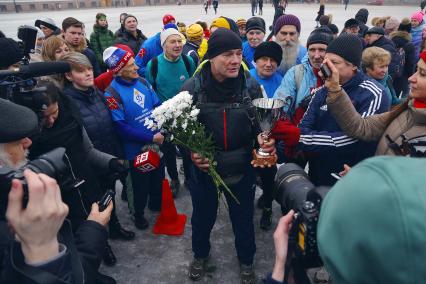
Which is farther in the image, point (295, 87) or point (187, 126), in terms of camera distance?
point (295, 87)

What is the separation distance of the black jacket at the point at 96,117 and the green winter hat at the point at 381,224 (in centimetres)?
285

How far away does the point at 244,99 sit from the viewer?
274 cm

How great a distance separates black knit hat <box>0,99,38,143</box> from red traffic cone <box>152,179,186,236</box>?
233 cm

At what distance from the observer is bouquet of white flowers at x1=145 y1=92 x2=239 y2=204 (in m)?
2.57

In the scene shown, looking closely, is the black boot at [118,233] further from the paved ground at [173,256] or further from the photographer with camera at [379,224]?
the photographer with camera at [379,224]

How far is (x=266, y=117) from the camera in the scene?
254cm

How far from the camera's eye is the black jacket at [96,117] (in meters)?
3.11

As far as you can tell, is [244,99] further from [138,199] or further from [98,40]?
[98,40]

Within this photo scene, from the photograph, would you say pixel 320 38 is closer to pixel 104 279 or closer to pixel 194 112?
pixel 194 112

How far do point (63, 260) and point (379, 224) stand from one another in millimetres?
1133

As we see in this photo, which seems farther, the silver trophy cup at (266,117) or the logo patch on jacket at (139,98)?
the logo patch on jacket at (139,98)

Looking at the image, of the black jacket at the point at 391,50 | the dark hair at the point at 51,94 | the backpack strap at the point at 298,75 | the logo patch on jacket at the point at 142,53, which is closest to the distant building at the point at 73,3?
the black jacket at the point at 391,50

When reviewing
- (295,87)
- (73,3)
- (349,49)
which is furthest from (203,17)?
(73,3)

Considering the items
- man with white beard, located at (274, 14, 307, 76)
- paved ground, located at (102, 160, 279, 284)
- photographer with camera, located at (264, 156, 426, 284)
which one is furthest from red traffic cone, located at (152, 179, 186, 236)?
photographer with camera, located at (264, 156, 426, 284)
